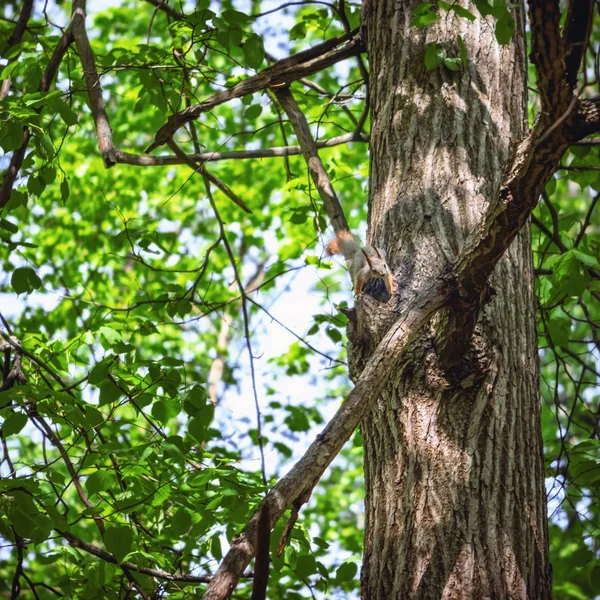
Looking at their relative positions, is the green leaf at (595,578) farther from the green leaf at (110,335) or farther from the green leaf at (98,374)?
the green leaf at (110,335)

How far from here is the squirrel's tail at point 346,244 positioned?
2098 millimetres

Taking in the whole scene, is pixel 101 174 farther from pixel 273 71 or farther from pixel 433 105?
pixel 433 105

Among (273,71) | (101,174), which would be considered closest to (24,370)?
(273,71)

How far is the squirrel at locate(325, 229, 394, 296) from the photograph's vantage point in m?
1.94

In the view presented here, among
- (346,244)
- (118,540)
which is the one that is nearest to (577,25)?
(346,244)

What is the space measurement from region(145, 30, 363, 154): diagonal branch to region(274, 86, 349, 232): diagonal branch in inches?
2.4

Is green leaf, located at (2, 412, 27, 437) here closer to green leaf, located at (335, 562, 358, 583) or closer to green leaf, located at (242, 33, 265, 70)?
green leaf, located at (335, 562, 358, 583)

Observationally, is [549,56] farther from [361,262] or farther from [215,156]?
[215,156]

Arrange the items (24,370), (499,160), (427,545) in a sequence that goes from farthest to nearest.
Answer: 1. (24,370)
2. (499,160)
3. (427,545)

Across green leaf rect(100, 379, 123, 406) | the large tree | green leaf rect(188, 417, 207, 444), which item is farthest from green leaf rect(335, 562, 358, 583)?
green leaf rect(100, 379, 123, 406)

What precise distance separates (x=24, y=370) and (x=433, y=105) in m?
1.93

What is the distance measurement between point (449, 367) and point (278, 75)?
4.07ft

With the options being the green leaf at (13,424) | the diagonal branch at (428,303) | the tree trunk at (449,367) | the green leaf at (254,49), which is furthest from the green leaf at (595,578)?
the green leaf at (254,49)

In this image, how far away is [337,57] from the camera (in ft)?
8.08
